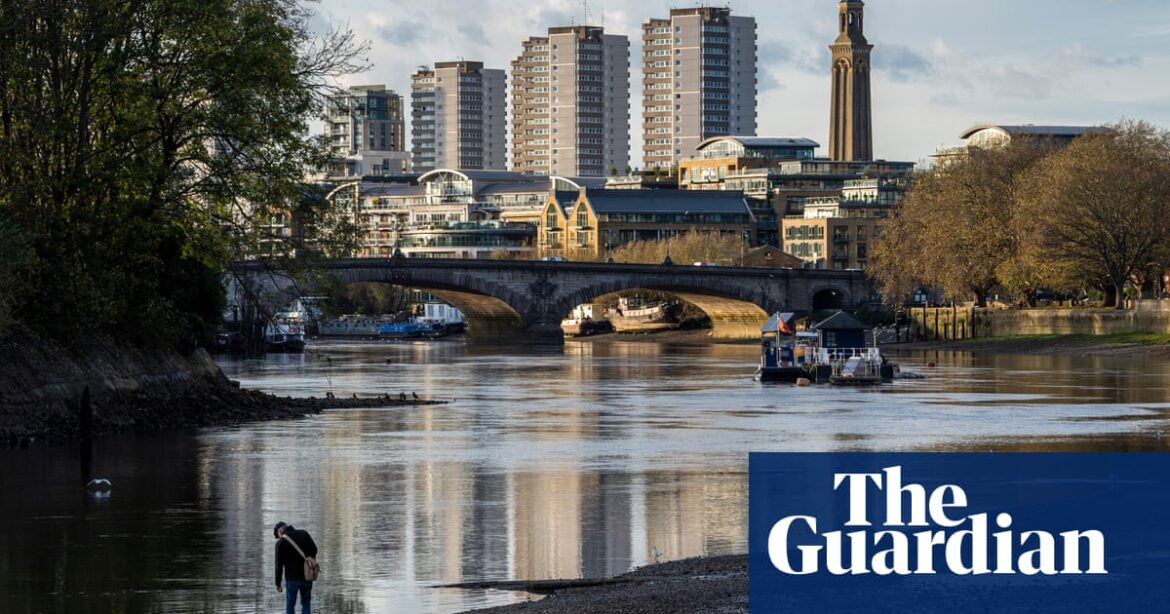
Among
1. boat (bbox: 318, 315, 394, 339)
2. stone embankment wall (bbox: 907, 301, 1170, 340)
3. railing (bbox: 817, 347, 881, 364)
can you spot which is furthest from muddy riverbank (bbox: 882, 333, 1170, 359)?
boat (bbox: 318, 315, 394, 339)

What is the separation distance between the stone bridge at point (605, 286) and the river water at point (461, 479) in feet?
202

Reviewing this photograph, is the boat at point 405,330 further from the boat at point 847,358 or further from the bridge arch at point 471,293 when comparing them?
the boat at point 847,358

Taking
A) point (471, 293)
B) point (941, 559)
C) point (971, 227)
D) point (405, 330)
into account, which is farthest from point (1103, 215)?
point (941, 559)

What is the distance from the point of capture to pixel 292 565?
1026 inches

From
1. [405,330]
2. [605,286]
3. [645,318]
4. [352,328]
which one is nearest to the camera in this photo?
[605,286]

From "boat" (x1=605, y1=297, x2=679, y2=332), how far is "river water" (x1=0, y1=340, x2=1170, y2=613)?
3556 inches

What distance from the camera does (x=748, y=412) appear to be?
66500mm

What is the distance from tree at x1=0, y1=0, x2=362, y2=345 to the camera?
54688 millimetres

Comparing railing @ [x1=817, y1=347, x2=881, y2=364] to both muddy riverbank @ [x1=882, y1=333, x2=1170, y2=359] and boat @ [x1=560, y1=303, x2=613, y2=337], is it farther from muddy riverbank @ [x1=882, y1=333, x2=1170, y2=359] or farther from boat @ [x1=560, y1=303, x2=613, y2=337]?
boat @ [x1=560, y1=303, x2=613, y2=337]

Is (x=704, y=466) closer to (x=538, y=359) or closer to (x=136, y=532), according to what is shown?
(x=136, y=532)

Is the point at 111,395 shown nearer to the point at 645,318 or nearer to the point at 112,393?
the point at 112,393

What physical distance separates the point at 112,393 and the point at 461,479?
54.1 ft

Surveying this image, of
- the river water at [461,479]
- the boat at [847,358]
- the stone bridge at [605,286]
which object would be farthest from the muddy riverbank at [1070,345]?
the stone bridge at [605,286]

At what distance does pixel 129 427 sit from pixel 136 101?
904 cm
